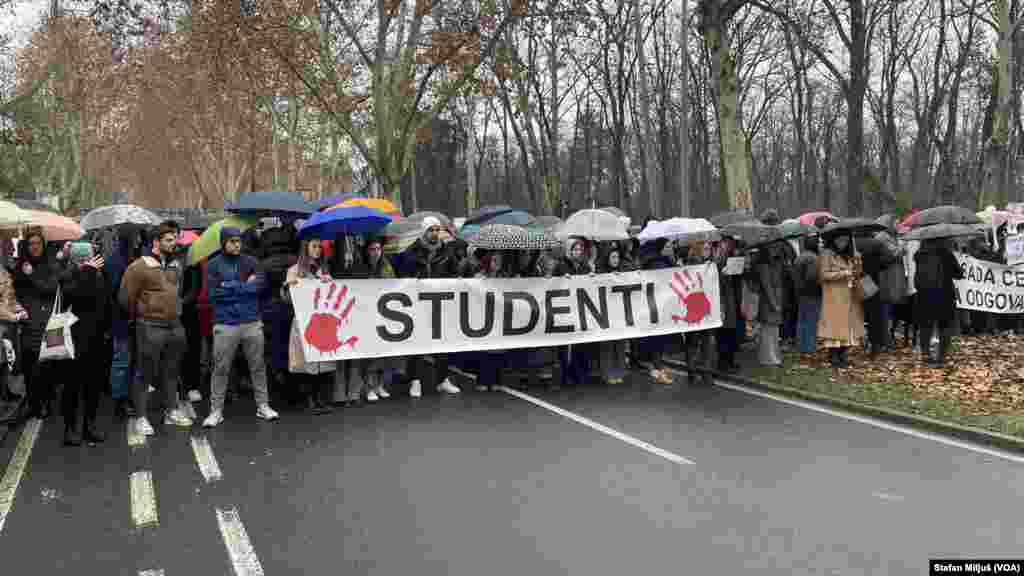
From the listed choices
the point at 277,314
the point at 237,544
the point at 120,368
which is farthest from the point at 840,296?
the point at 237,544

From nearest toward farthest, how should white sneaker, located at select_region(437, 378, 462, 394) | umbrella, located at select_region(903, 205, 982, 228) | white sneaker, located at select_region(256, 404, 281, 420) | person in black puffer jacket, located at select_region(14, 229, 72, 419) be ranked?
person in black puffer jacket, located at select_region(14, 229, 72, 419), white sneaker, located at select_region(256, 404, 281, 420), white sneaker, located at select_region(437, 378, 462, 394), umbrella, located at select_region(903, 205, 982, 228)

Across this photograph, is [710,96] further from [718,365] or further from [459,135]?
[718,365]

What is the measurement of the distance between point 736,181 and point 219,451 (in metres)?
14.8

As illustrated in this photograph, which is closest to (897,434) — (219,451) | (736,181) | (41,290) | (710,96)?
(219,451)

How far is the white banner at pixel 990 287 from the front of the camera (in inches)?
516

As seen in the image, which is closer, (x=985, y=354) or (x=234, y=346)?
(x=234, y=346)

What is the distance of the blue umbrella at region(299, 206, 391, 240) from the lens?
9352 millimetres

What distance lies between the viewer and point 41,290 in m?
8.53

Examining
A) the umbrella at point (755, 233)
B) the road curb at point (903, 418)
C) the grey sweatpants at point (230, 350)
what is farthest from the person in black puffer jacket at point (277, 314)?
the umbrella at point (755, 233)

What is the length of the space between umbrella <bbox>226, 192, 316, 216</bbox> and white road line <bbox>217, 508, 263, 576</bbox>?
5.01 meters

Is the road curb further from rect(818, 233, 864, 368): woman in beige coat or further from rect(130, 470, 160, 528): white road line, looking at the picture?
rect(130, 470, 160, 528): white road line

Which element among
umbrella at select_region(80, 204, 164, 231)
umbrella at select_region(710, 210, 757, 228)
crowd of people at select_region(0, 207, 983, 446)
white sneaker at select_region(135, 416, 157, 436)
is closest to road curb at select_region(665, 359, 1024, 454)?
crowd of people at select_region(0, 207, 983, 446)

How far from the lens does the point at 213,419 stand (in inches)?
345

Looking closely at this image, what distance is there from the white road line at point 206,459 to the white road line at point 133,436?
0.45 m
